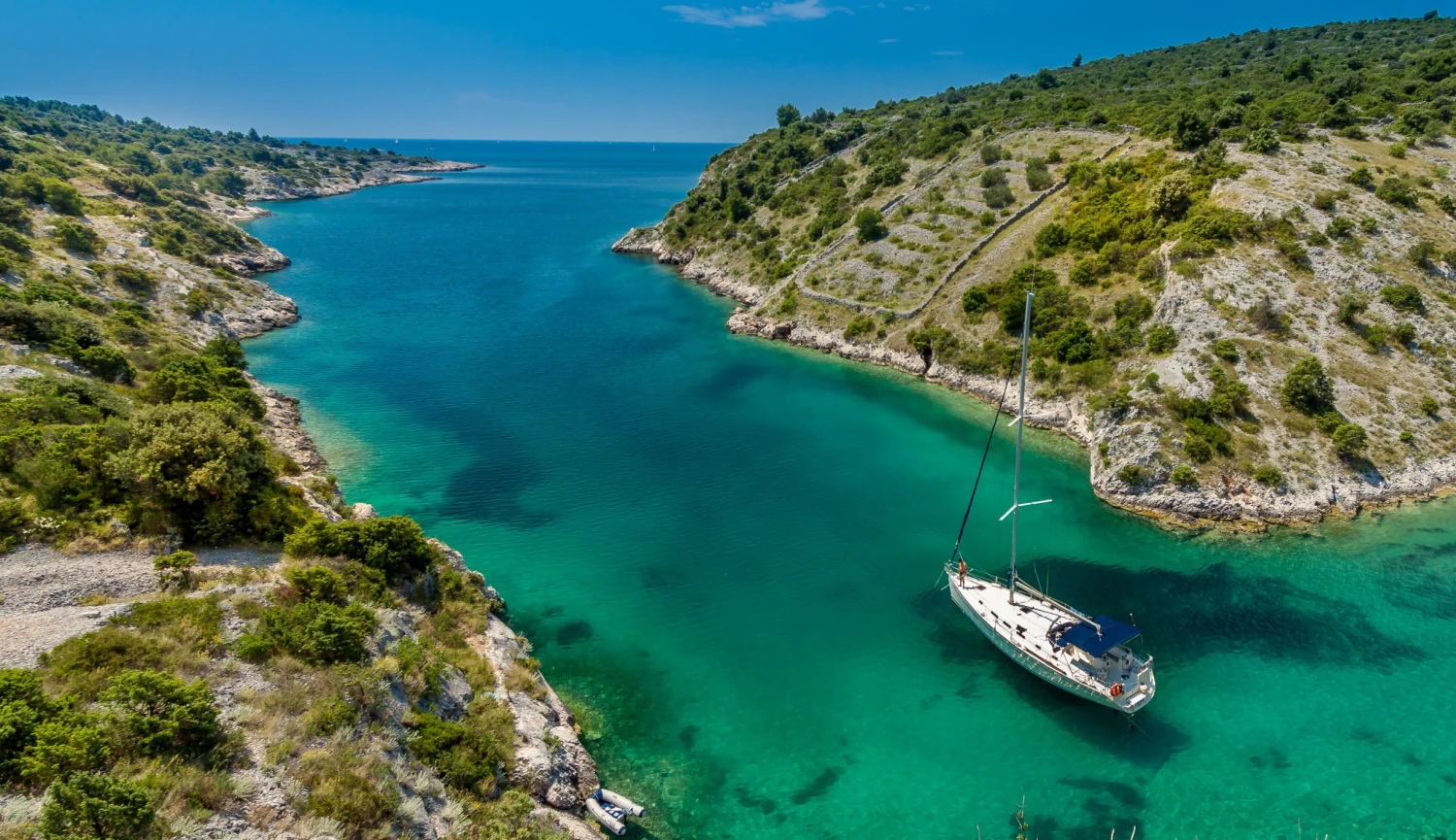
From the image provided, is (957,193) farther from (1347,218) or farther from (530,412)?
(530,412)

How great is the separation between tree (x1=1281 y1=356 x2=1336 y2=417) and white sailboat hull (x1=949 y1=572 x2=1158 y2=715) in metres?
26.7

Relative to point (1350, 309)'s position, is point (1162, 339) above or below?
below

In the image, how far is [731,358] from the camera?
70.4 metres

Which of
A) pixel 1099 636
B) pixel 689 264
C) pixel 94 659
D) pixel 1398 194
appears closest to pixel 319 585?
pixel 94 659

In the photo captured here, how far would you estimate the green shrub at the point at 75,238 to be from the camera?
202ft

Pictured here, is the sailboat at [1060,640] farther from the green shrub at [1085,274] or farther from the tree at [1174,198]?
the tree at [1174,198]

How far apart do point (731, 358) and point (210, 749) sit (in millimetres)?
57920

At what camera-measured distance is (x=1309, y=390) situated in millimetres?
42500

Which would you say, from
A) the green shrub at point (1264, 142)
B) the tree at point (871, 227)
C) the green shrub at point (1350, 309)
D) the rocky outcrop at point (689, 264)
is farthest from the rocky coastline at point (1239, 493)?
the rocky outcrop at point (689, 264)

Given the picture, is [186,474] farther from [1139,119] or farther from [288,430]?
[1139,119]

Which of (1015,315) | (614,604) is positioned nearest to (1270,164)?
(1015,315)

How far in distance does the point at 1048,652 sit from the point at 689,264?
92.4 m

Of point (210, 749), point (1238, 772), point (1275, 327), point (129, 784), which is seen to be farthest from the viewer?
point (1275, 327)

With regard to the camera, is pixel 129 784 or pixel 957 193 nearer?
pixel 129 784
